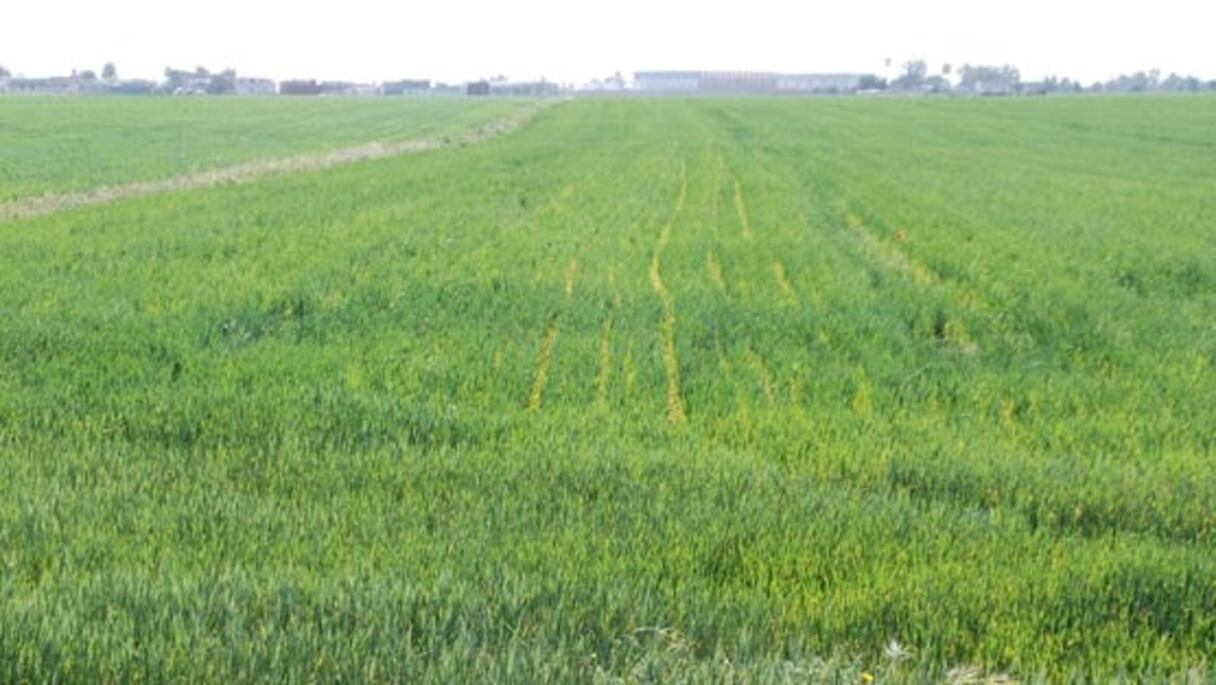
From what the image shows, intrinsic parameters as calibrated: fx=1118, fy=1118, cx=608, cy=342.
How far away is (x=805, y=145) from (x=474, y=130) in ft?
74.9

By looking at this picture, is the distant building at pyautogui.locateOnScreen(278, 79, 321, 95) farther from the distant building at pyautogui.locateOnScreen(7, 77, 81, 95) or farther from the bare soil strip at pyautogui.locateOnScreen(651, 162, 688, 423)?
the bare soil strip at pyautogui.locateOnScreen(651, 162, 688, 423)

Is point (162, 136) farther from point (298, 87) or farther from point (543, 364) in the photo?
point (298, 87)

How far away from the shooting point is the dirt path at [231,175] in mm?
24344

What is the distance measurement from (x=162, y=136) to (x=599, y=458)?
53711mm

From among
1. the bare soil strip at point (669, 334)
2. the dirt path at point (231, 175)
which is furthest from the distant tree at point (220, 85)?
the bare soil strip at point (669, 334)

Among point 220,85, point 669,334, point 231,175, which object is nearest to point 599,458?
point 669,334

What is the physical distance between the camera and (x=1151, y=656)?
4.58 m

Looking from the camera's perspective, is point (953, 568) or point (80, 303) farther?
point (80, 303)

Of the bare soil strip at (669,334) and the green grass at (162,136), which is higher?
the green grass at (162,136)

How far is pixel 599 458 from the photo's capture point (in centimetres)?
684

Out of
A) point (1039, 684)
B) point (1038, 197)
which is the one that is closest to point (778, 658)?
point (1039, 684)

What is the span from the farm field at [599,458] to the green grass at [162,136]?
60.7ft

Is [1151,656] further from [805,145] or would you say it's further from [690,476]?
[805,145]

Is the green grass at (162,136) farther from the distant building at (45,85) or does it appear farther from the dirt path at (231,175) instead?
the distant building at (45,85)
